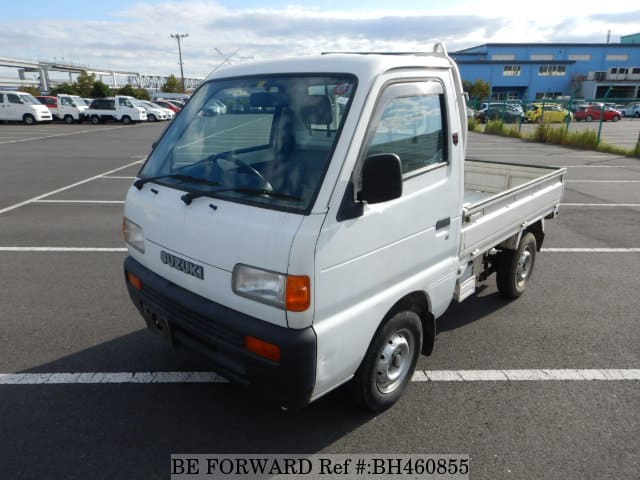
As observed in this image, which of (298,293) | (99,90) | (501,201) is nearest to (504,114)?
(501,201)

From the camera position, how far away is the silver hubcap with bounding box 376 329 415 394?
286 centimetres

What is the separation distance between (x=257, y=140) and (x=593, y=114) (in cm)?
4203

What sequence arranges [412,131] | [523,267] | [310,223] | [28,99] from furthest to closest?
[28,99] → [523,267] → [412,131] → [310,223]

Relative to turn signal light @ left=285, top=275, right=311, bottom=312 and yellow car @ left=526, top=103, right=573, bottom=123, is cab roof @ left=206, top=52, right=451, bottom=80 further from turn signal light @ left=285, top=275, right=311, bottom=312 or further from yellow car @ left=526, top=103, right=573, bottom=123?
yellow car @ left=526, top=103, right=573, bottom=123

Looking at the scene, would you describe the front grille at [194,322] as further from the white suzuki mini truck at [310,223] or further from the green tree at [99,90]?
the green tree at [99,90]

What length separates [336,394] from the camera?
310 cm

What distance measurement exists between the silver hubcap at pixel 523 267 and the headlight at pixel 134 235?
351 cm

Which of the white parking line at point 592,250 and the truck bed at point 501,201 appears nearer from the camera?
the truck bed at point 501,201

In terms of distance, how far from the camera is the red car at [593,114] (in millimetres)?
36938

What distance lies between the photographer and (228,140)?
10.1ft

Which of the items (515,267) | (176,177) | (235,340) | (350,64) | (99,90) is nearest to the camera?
(235,340)

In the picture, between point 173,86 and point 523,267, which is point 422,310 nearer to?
point 523,267

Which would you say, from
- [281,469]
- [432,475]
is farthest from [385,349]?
[281,469]

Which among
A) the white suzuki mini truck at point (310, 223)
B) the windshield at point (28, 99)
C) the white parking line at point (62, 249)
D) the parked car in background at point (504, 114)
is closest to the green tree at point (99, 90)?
the windshield at point (28, 99)
